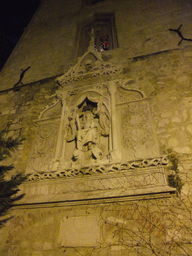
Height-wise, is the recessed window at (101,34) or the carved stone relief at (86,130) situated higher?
the recessed window at (101,34)

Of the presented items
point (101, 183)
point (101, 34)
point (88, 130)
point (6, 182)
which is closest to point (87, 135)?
point (88, 130)

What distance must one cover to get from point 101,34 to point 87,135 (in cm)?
552

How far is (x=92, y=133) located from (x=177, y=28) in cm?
443

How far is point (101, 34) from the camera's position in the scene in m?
8.08

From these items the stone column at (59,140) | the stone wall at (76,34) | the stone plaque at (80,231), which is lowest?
the stone plaque at (80,231)

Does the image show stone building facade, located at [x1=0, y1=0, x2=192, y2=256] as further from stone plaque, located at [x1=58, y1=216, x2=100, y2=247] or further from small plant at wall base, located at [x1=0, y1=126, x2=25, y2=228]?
small plant at wall base, located at [x1=0, y1=126, x2=25, y2=228]

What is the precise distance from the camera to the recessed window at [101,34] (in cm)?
742

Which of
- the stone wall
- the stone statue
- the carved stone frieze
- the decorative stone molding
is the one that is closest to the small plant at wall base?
the carved stone frieze

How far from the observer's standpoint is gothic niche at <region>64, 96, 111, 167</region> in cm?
410

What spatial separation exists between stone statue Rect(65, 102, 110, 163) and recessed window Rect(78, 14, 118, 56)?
3378mm

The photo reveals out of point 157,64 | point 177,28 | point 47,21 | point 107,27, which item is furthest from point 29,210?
point 47,21

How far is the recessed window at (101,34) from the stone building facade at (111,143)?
21 centimetres

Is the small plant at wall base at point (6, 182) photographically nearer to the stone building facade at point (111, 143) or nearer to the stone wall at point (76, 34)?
the stone building facade at point (111, 143)

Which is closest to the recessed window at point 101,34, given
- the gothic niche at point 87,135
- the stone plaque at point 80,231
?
the gothic niche at point 87,135
